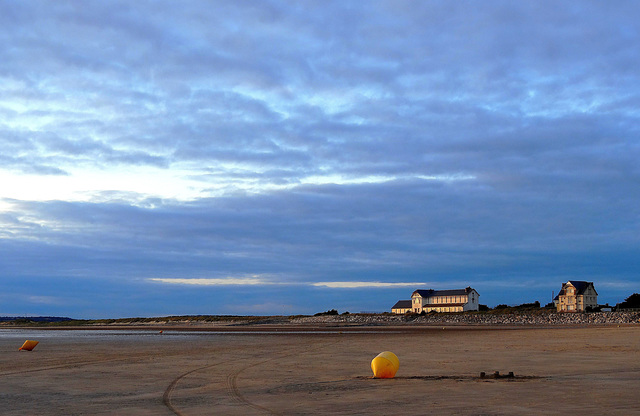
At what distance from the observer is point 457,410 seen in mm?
10664

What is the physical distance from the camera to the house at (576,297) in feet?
376

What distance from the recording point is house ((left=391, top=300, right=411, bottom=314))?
142m

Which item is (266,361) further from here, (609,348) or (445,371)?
(609,348)

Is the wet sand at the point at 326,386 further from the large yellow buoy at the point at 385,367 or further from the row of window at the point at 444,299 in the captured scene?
the row of window at the point at 444,299

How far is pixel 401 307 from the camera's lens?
14400 centimetres

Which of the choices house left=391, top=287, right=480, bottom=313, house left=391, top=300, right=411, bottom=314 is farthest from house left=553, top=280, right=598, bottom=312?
house left=391, top=300, right=411, bottom=314

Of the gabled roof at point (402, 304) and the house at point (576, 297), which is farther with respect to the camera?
the gabled roof at point (402, 304)

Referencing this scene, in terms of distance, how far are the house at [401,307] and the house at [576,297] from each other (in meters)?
35.6

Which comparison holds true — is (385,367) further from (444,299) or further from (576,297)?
(444,299)

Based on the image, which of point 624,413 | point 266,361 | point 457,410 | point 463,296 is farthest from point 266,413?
point 463,296


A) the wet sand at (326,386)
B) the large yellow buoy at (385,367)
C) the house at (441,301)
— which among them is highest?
the house at (441,301)

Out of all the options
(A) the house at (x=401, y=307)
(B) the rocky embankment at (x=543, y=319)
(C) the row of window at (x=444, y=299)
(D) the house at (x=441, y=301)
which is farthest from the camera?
(A) the house at (x=401, y=307)

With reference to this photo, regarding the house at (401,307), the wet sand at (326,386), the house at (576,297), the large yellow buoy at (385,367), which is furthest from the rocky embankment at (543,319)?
Answer: the large yellow buoy at (385,367)

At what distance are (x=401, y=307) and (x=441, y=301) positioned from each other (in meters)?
11.7
